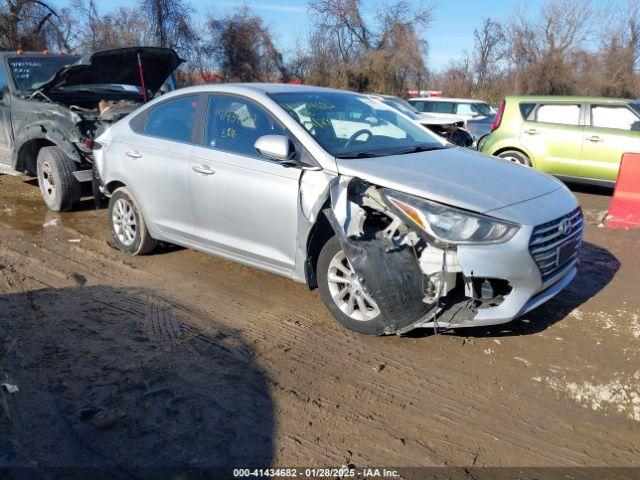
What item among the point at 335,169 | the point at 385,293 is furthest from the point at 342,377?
the point at 335,169

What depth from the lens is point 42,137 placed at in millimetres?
7406

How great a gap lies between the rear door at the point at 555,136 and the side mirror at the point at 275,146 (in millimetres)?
6718

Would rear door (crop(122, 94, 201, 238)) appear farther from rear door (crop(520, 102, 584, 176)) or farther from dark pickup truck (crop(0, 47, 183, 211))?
rear door (crop(520, 102, 584, 176))

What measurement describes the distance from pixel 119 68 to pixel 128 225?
9.67 feet

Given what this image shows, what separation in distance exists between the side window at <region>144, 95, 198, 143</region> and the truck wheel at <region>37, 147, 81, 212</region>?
2.54 m

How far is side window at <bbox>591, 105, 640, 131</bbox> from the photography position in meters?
9.07

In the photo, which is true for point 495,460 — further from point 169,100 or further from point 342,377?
point 169,100

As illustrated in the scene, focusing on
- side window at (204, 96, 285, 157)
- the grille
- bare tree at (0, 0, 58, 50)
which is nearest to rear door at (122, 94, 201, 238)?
side window at (204, 96, 285, 157)

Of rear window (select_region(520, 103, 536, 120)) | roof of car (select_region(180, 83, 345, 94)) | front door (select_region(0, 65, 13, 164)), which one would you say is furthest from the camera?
rear window (select_region(520, 103, 536, 120))

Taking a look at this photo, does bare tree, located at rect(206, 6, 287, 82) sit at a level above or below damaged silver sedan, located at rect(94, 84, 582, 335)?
above

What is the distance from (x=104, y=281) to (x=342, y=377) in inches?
102

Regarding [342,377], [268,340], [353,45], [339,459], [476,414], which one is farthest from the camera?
[353,45]

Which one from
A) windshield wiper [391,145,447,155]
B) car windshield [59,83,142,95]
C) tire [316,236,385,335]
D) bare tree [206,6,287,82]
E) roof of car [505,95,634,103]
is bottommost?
tire [316,236,385,335]

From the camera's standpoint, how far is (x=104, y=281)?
5.04m
